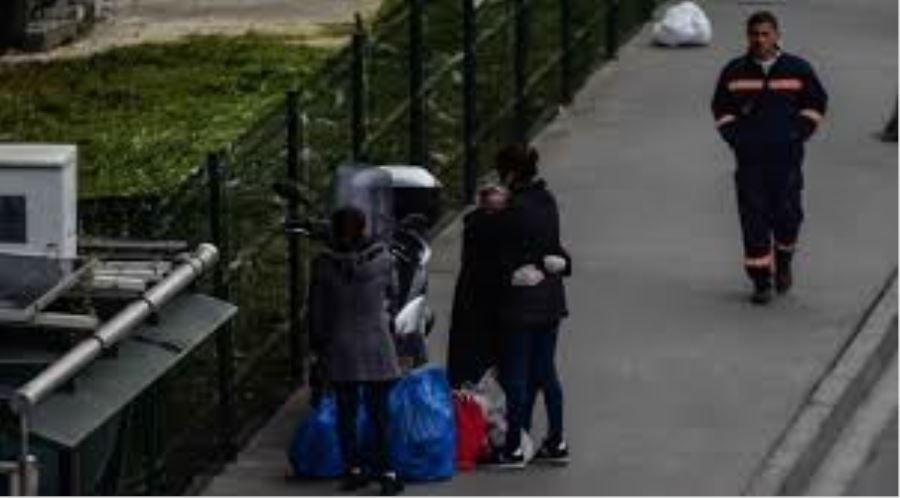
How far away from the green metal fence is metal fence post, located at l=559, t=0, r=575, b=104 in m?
0.03

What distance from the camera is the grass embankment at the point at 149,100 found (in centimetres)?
2100

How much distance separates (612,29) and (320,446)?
991 cm

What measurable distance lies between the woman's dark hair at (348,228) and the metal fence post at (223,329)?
0.88 meters

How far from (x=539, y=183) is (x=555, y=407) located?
1031 millimetres

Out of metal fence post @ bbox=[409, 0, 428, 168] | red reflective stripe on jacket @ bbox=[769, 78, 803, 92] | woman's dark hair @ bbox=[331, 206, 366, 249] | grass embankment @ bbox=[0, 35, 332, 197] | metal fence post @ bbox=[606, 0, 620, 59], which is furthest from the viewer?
metal fence post @ bbox=[606, 0, 620, 59]

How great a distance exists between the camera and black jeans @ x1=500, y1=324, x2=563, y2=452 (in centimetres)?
1288

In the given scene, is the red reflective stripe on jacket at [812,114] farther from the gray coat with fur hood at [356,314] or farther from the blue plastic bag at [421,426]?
the gray coat with fur hood at [356,314]

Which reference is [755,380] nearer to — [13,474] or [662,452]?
[662,452]

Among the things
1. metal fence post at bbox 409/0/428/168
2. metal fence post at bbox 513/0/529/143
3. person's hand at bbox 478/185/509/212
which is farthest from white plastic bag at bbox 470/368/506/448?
metal fence post at bbox 513/0/529/143

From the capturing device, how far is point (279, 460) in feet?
43.9

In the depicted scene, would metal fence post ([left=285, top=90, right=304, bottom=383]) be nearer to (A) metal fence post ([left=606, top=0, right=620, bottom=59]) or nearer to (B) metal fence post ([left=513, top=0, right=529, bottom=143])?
(B) metal fence post ([left=513, top=0, right=529, bottom=143])

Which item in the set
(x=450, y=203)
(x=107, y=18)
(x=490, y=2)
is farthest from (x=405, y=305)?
(x=107, y=18)

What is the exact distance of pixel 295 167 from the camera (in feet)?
46.9

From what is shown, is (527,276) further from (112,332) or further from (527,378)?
(112,332)
